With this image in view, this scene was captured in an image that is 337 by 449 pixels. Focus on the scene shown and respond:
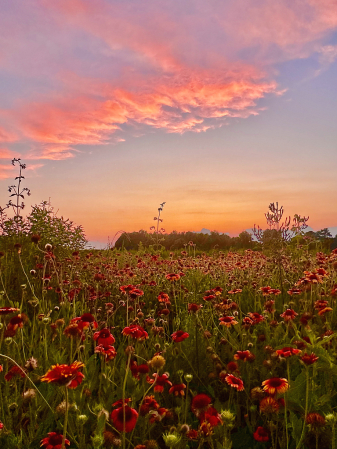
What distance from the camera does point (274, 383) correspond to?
187 cm

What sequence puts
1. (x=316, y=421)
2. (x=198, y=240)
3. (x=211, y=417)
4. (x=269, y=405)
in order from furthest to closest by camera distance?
(x=198, y=240) → (x=269, y=405) → (x=211, y=417) → (x=316, y=421)

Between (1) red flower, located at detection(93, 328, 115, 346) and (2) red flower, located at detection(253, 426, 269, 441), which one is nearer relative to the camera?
(2) red flower, located at detection(253, 426, 269, 441)

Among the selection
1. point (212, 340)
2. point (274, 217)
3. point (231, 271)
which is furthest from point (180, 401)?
point (231, 271)

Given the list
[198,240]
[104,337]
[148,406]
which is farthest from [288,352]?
[198,240]

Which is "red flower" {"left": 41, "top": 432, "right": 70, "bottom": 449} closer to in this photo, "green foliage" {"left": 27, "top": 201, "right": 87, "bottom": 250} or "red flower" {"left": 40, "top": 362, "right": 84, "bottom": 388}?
"red flower" {"left": 40, "top": 362, "right": 84, "bottom": 388}

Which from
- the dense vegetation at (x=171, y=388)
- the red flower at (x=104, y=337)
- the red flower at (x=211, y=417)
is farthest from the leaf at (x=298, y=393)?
the red flower at (x=104, y=337)

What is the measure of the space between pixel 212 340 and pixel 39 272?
3.12 m

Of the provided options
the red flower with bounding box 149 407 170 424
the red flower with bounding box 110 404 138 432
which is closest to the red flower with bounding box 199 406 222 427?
the red flower with bounding box 149 407 170 424

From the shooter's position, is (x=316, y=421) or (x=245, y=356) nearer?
(x=316, y=421)

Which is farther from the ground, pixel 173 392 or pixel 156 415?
pixel 156 415

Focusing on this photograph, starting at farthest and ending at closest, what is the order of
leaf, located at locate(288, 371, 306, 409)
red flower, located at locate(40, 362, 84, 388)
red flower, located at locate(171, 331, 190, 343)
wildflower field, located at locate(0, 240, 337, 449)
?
red flower, located at locate(171, 331, 190, 343) → leaf, located at locate(288, 371, 306, 409) → wildflower field, located at locate(0, 240, 337, 449) → red flower, located at locate(40, 362, 84, 388)

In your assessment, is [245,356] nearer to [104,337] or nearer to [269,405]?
[269,405]

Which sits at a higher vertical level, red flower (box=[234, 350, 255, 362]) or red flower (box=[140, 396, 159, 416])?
red flower (box=[234, 350, 255, 362])

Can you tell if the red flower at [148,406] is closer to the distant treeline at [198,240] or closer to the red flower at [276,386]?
the red flower at [276,386]
